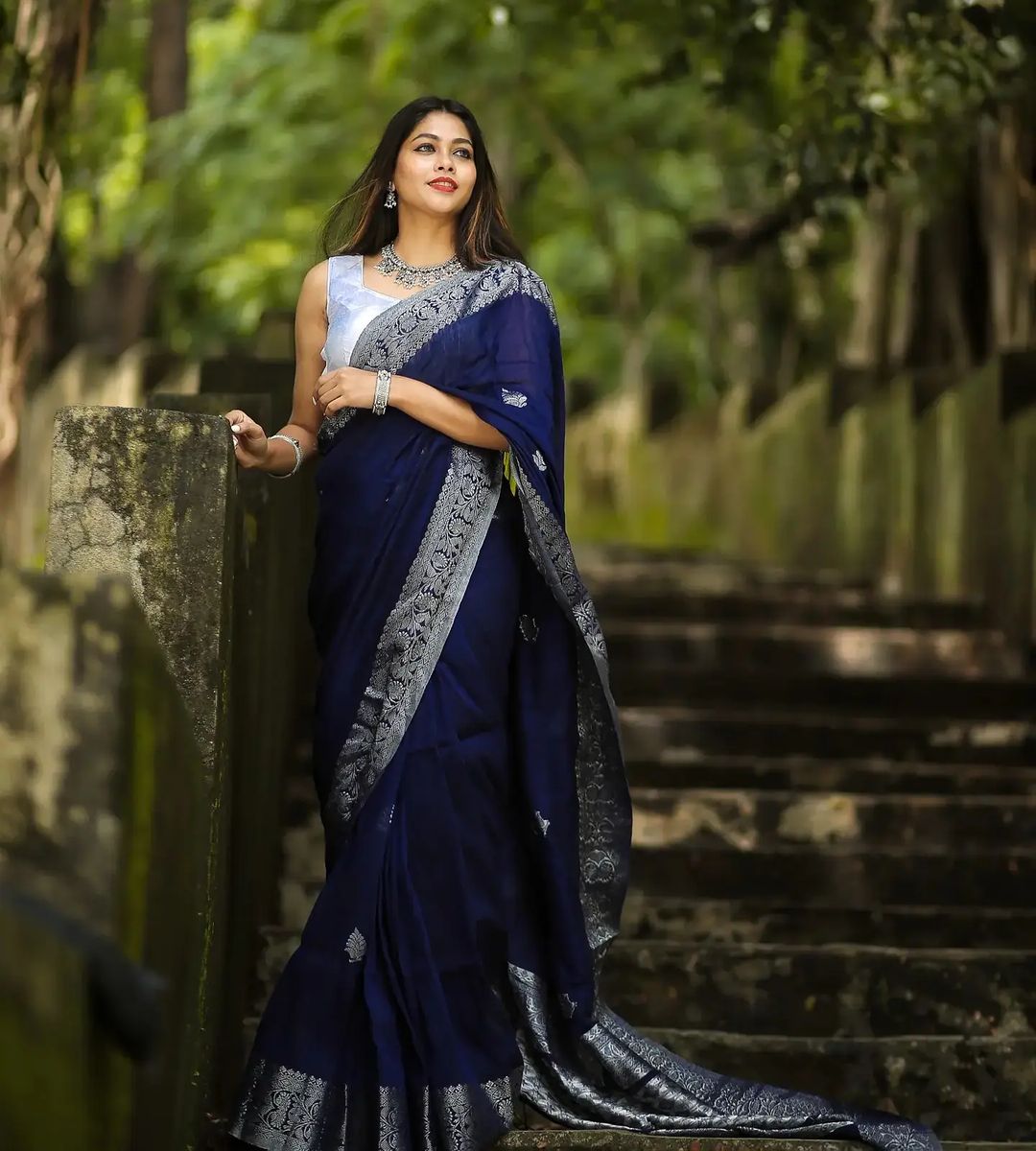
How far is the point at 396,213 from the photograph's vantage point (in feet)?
14.1

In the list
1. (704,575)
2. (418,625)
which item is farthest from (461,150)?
(704,575)

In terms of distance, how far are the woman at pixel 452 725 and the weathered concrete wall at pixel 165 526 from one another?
35cm

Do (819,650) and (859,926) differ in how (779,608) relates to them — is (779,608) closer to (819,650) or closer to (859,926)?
(819,650)

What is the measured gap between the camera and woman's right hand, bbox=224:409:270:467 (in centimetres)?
394

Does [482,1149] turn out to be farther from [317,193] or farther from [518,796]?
[317,193]

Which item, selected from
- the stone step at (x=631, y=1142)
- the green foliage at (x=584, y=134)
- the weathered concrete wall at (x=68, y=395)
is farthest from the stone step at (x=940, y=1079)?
the weathered concrete wall at (x=68, y=395)

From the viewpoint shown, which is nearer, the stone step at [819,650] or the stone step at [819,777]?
the stone step at [819,777]

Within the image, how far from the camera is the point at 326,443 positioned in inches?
166

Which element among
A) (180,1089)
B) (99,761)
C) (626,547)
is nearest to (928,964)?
(180,1089)

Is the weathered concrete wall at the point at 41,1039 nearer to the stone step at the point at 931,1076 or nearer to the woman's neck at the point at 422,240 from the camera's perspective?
the stone step at the point at 931,1076

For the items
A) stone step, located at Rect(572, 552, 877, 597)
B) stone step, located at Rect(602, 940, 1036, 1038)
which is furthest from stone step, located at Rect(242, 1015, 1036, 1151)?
stone step, located at Rect(572, 552, 877, 597)

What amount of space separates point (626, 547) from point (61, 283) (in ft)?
15.2

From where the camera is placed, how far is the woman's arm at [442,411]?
13.3 feet

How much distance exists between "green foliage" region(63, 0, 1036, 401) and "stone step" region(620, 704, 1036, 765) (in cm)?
173
